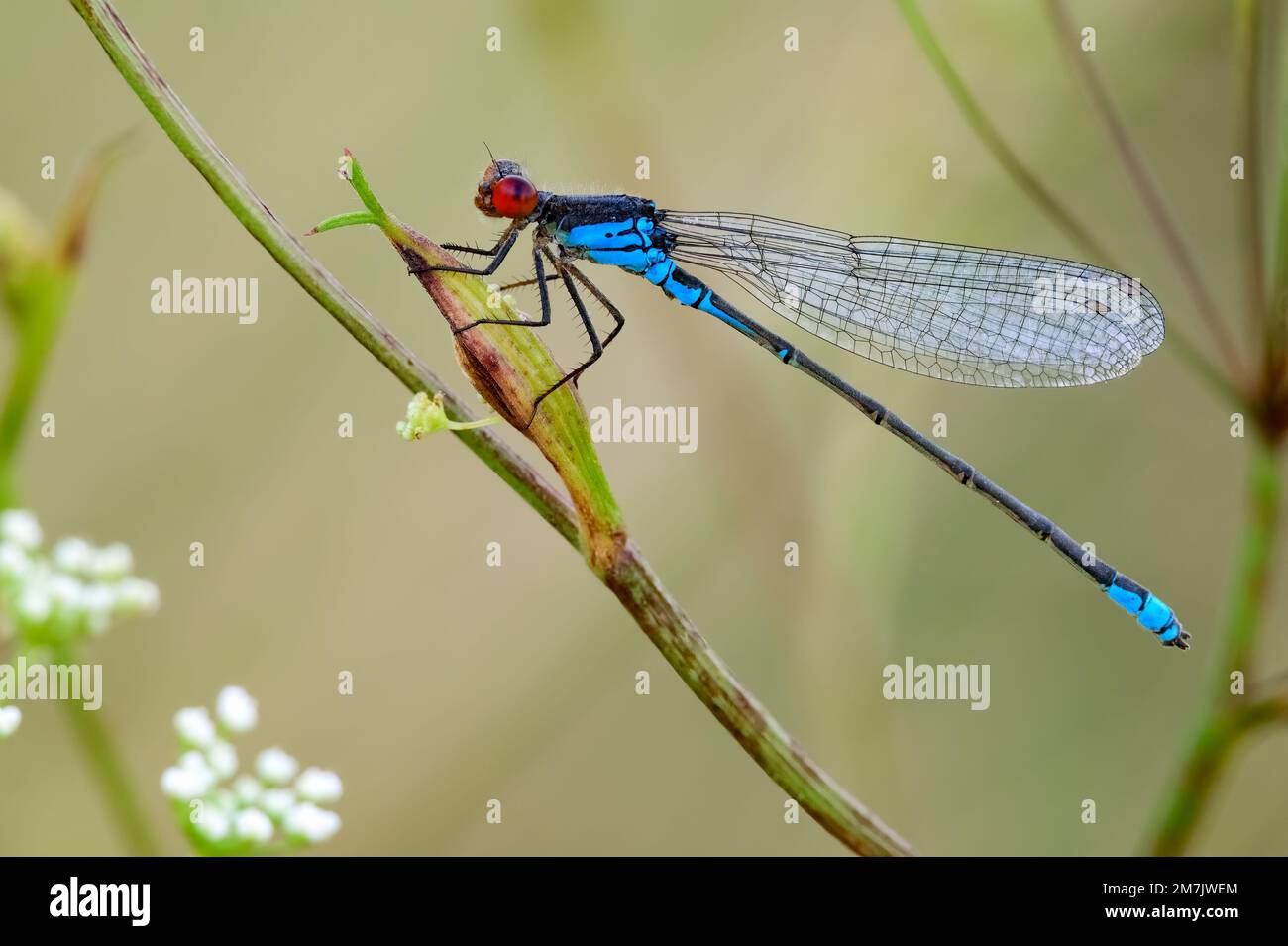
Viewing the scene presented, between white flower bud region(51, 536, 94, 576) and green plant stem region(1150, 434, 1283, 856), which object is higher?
white flower bud region(51, 536, 94, 576)

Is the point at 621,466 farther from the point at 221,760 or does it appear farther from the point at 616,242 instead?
the point at 221,760

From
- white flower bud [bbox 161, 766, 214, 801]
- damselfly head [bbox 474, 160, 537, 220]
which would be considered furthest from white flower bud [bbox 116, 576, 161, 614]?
damselfly head [bbox 474, 160, 537, 220]

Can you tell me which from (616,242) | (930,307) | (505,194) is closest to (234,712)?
(505,194)

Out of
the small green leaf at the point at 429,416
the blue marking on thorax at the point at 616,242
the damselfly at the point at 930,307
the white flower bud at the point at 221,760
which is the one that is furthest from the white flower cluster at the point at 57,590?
the damselfly at the point at 930,307

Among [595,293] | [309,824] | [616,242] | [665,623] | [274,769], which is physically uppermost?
[616,242]

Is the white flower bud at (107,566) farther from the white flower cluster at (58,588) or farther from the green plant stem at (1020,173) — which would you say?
the green plant stem at (1020,173)

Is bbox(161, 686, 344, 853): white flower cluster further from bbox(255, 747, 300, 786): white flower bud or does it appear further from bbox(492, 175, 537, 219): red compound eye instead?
bbox(492, 175, 537, 219): red compound eye
